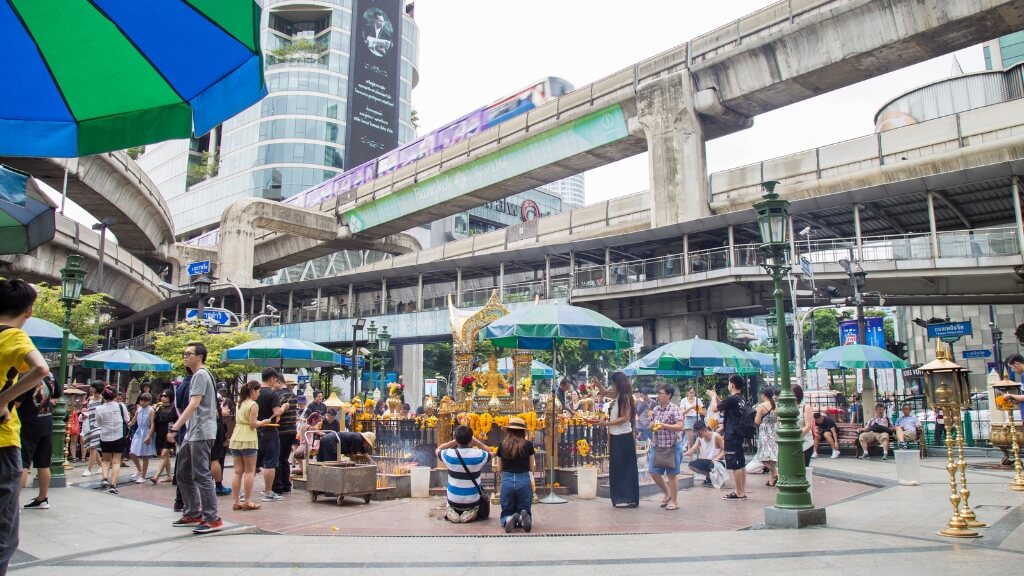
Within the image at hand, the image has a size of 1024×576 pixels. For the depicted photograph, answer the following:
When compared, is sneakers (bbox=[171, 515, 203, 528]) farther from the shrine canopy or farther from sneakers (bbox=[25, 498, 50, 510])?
the shrine canopy

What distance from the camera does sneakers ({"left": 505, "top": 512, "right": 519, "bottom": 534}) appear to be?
823cm

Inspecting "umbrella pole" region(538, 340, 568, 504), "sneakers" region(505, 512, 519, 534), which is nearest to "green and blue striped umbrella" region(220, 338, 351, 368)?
"umbrella pole" region(538, 340, 568, 504)

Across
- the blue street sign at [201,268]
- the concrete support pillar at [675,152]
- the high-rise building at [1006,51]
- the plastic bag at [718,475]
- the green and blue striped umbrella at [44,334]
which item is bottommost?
the plastic bag at [718,475]

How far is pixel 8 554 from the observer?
13.2ft

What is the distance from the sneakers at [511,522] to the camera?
8234 mm

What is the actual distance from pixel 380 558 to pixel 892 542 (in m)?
5.25

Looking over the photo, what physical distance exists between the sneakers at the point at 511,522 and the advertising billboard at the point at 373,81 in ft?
244

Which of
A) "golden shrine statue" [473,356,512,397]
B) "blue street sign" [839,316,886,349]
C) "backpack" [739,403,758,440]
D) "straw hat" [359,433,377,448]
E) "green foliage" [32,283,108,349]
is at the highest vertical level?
"green foliage" [32,283,108,349]

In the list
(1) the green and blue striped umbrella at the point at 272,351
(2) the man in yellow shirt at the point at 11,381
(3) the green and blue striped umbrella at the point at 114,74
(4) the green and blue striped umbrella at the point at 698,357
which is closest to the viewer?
(2) the man in yellow shirt at the point at 11,381

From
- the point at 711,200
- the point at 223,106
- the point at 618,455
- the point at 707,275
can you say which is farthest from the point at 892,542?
the point at 711,200

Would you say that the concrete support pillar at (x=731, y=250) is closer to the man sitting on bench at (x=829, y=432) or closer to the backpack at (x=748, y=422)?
the man sitting on bench at (x=829, y=432)

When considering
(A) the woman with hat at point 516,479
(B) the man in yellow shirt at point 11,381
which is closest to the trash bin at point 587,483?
(A) the woman with hat at point 516,479

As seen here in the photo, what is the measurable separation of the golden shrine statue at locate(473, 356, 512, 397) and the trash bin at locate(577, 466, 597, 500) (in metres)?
2.33

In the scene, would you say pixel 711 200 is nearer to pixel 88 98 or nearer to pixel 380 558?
pixel 380 558
